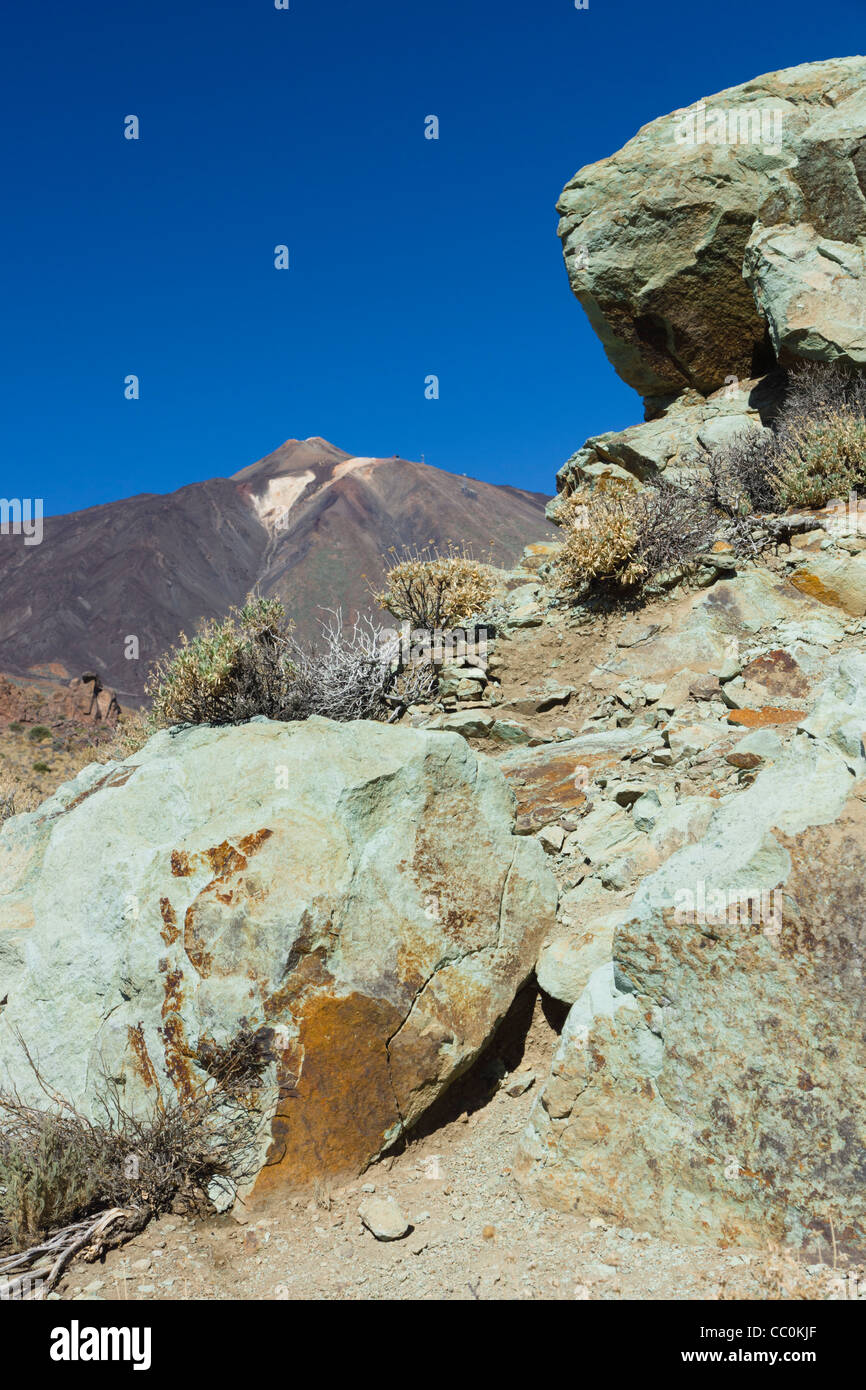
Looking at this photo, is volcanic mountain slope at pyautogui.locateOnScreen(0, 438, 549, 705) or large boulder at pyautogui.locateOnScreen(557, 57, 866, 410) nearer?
large boulder at pyautogui.locateOnScreen(557, 57, 866, 410)

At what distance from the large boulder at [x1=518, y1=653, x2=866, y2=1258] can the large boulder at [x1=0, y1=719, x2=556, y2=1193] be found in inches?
26.7

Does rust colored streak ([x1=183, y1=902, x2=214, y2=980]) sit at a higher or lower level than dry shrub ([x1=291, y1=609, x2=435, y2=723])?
lower

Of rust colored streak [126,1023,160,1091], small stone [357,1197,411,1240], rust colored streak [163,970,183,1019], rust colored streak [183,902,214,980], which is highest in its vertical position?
rust colored streak [183,902,214,980]

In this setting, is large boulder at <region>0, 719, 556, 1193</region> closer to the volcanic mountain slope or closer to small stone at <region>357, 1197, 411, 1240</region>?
small stone at <region>357, 1197, 411, 1240</region>

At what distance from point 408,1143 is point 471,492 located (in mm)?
106626

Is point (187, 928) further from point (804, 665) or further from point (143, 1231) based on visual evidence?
point (804, 665)

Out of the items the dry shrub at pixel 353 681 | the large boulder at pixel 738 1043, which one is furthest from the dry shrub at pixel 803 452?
the large boulder at pixel 738 1043

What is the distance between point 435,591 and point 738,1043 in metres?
7.73

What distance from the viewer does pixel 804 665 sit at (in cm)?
634

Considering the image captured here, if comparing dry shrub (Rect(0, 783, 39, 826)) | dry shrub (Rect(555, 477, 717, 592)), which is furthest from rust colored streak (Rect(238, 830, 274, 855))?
dry shrub (Rect(555, 477, 717, 592))

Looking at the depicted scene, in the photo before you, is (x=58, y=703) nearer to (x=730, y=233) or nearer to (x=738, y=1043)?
(x=730, y=233)

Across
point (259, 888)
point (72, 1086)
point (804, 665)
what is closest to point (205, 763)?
point (259, 888)

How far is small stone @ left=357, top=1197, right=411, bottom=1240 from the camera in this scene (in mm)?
3338

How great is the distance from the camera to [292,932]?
3.79 meters
